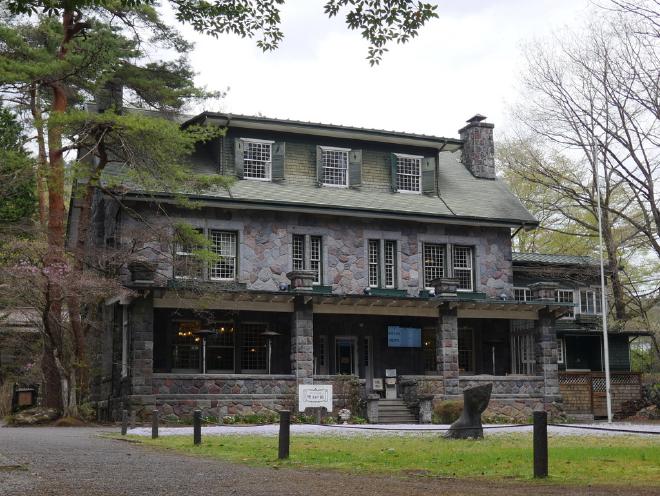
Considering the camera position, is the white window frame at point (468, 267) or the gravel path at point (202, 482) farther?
the white window frame at point (468, 267)

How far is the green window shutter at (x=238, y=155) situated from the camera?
109 ft

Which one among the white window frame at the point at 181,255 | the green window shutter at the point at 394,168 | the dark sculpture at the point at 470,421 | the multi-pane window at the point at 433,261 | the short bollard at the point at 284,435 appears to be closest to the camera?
the short bollard at the point at 284,435

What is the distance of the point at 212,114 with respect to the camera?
32.4 metres

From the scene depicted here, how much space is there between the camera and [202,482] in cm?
1150

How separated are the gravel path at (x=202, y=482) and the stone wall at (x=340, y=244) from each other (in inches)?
657

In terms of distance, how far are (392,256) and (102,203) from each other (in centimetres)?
1083

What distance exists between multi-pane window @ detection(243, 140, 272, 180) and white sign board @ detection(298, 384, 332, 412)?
26.9 ft

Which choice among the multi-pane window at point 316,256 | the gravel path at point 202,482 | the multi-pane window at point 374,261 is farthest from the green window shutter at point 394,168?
the gravel path at point 202,482

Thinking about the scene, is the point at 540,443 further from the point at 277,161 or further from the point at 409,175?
the point at 409,175

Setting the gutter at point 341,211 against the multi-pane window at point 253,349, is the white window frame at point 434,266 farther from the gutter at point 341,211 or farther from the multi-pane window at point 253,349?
the multi-pane window at point 253,349

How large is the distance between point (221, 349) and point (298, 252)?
13.8ft

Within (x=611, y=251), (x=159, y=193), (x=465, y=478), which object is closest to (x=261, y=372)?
(x=159, y=193)

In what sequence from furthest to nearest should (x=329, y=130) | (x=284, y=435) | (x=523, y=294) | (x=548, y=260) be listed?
(x=548, y=260) → (x=523, y=294) → (x=329, y=130) → (x=284, y=435)

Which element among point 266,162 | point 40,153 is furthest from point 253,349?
point 40,153
